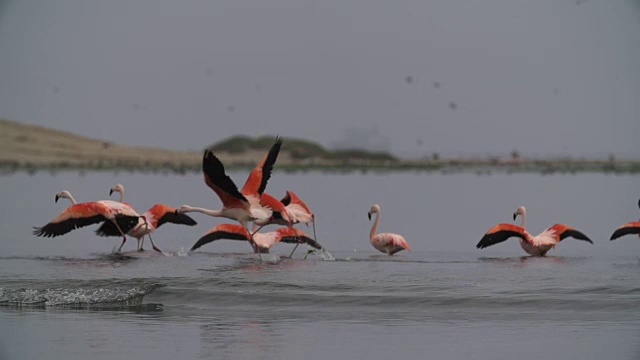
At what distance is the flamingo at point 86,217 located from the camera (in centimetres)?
1678

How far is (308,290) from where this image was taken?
1402cm

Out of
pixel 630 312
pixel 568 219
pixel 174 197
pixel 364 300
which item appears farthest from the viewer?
pixel 174 197

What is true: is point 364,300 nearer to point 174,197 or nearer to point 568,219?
point 568,219

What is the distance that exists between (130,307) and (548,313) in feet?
13.6

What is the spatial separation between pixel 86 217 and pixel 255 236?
2225 millimetres

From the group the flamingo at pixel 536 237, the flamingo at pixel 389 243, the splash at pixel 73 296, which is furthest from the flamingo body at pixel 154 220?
the flamingo at pixel 536 237

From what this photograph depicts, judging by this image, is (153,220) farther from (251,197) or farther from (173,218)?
(251,197)

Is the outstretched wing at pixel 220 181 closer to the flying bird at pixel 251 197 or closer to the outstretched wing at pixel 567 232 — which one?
the flying bird at pixel 251 197

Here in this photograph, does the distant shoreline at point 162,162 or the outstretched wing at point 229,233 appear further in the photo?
→ the distant shoreline at point 162,162

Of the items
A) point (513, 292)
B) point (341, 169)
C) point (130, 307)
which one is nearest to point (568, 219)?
point (513, 292)

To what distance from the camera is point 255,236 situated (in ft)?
56.9

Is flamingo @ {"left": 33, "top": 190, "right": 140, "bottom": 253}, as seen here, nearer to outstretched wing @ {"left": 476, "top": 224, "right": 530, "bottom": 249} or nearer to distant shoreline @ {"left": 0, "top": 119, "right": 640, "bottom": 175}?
outstretched wing @ {"left": 476, "top": 224, "right": 530, "bottom": 249}

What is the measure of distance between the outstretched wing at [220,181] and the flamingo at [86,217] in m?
1.46

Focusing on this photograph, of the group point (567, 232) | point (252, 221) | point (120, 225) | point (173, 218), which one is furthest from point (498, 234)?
point (120, 225)
